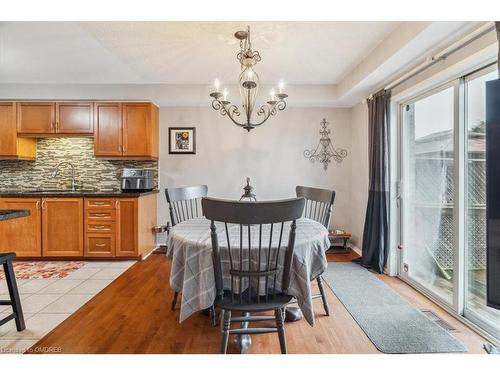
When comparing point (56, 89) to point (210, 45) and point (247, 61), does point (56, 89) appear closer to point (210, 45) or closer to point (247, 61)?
point (210, 45)

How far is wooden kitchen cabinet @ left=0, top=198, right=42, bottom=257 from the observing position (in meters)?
3.63

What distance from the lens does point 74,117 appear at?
3889 millimetres

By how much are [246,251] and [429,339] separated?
57.1 inches

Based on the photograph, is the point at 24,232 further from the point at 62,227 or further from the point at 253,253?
the point at 253,253

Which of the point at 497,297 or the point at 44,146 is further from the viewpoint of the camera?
the point at 44,146

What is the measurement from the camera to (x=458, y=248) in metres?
2.28

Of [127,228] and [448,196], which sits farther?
[127,228]

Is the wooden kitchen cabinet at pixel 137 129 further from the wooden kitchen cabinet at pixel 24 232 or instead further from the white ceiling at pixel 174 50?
the wooden kitchen cabinet at pixel 24 232

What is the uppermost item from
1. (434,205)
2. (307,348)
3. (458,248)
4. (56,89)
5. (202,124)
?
(56,89)

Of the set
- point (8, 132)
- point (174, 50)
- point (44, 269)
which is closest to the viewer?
point (174, 50)

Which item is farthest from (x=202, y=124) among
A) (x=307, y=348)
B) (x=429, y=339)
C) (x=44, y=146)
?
(x=429, y=339)

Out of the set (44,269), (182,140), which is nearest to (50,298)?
(44,269)

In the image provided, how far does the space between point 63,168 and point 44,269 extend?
5.07ft

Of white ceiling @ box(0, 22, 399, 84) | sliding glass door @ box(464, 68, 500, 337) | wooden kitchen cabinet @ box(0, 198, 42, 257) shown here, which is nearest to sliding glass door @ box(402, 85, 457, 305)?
sliding glass door @ box(464, 68, 500, 337)
